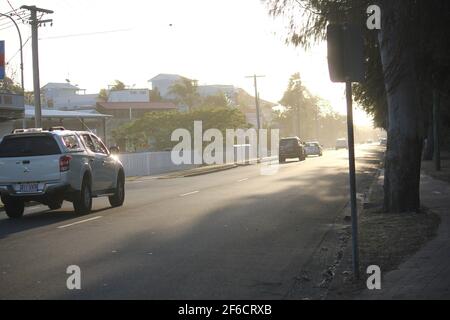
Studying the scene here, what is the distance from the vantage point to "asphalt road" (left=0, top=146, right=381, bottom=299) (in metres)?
7.93

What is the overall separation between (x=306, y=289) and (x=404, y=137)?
6.64 meters

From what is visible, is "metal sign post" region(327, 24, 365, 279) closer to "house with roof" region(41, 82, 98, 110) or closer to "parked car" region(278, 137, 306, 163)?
"parked car" region(278, 137, 306, 163)

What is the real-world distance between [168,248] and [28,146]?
246 inches

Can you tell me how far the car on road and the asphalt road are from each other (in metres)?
0.51

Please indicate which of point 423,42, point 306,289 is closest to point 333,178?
point 423,42

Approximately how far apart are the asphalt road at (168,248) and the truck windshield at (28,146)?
1.50 m

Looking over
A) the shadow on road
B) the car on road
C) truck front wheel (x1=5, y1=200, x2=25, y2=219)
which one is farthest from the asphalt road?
the car on road

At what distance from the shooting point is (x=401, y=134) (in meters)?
13.7

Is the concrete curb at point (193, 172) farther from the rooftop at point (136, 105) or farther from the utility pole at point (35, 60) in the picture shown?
the rooftop at point (136, 105)

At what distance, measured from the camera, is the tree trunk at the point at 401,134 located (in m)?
12.9

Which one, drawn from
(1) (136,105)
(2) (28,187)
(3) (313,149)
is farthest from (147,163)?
(1) (136,105)

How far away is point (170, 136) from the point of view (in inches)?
2306

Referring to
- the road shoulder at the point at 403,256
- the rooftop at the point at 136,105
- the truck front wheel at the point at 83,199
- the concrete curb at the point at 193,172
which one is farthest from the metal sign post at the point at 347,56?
the rooftop at the point at 136,105
